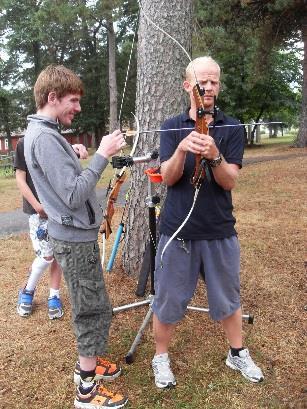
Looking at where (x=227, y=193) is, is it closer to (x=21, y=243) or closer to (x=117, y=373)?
(x=117, y=373)

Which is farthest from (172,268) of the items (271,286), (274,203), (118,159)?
(274,203)

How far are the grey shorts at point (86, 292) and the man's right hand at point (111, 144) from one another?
53 centimetres

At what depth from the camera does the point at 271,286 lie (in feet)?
14.3

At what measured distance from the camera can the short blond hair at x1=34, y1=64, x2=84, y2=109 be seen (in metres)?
2.45

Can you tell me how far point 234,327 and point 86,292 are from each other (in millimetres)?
1004

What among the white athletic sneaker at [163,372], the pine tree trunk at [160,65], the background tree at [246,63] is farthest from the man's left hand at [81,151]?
the background tree at [246,63]

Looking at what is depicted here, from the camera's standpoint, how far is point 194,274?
2727 mm

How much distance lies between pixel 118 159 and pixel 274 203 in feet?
20.8

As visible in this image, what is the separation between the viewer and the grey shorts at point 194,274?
8.75ft

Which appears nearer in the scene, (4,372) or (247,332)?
(4,372)

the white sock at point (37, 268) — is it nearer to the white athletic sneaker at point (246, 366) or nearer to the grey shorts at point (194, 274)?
the grey shorts at point (194, 274)

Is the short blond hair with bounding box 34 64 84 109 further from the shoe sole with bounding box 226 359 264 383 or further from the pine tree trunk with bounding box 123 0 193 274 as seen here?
the shoe sole with bounding box 226 359 264 383

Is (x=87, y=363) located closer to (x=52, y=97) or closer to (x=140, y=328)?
(x=140, y=328)

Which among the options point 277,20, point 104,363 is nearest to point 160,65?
point 104,363
